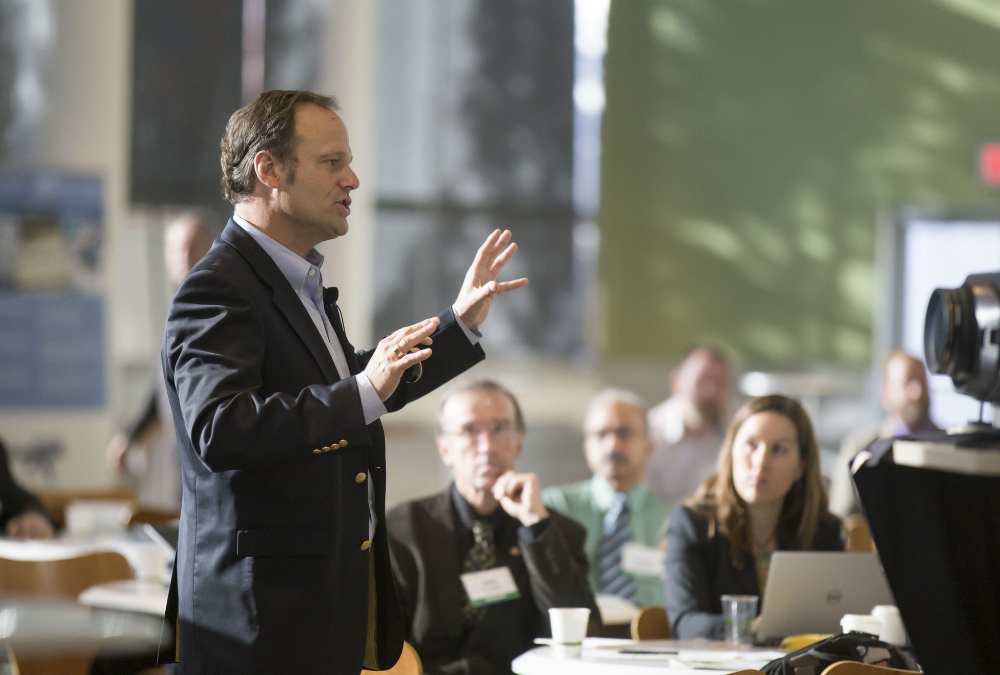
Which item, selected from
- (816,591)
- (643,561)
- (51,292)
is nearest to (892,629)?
(816,591)

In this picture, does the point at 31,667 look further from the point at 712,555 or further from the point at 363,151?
the point at 363,151

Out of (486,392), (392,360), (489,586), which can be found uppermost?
(392,360)

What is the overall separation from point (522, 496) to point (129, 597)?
4.06 ft

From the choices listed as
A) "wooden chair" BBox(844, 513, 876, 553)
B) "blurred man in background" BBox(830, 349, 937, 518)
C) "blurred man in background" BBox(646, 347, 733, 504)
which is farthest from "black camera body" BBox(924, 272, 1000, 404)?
"blurred man in background" BBox(830, 349, 937, 518)

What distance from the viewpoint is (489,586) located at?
3.26 metres

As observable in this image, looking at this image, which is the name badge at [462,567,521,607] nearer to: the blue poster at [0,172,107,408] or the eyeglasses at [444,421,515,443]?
the eyeglasses at [444,421,515,443]

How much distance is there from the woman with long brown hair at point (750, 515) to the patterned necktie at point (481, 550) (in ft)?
1.70

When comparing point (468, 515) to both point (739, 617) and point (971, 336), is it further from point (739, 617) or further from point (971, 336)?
point (971, 336)

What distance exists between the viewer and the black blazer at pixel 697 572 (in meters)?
3.29

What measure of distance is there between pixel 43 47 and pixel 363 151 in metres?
2.01

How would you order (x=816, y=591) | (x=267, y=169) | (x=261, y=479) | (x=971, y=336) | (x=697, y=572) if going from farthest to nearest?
(x=697, y=572) < (x=816, y=591) < (x=267, y=169) < (x=261, y=479) < (x=971, y=336)

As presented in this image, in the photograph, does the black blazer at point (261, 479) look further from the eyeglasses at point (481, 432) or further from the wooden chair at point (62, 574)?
the wooden chair at point (62, 574)

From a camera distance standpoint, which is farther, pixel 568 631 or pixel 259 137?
pixel 568 631

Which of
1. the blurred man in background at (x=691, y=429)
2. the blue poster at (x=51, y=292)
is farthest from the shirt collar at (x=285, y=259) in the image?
the blue poster at (x=51, y=292)
